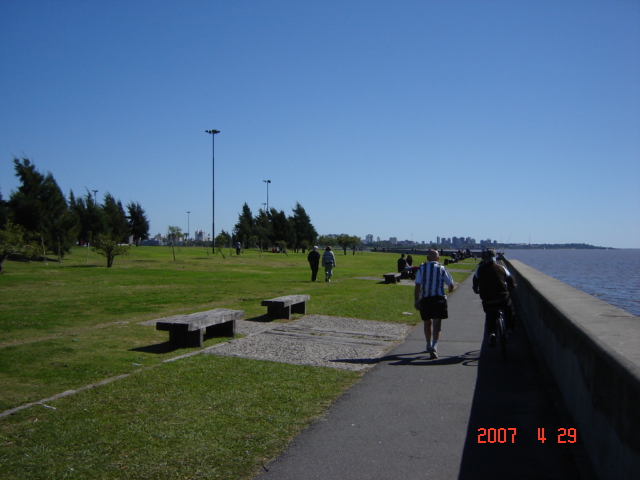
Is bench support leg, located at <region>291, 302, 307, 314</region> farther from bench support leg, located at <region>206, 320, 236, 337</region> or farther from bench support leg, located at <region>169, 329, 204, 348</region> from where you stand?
bench support leg, located at <region>169, 329, 204, 348</region>

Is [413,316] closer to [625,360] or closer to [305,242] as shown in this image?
[625,360]

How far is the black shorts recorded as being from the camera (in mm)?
8742

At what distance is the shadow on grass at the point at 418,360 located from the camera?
8.45 meters

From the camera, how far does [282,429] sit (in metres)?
5.30

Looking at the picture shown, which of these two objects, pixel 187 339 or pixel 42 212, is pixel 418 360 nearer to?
pixel 187 339

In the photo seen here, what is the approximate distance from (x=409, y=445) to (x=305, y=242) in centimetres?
7130

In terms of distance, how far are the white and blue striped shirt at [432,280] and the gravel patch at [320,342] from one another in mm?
1297

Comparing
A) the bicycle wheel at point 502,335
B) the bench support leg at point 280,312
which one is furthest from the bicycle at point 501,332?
the bench support leg at point 280,312

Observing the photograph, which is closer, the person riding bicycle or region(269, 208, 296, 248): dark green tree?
the person riding bicycle

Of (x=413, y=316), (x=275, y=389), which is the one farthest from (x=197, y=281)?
(x=275, y=389)

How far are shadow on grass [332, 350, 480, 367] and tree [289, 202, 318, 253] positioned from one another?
219 feet

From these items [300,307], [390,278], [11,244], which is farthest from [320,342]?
[11,244]

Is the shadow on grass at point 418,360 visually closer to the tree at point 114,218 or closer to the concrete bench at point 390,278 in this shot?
the concrete bench at point 390,278

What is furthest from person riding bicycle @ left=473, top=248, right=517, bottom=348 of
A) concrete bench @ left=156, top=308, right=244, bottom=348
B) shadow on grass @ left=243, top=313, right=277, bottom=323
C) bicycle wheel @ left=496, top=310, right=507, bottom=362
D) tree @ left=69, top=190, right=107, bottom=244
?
tree @ left=69, top=190, right=107, bottom=244
